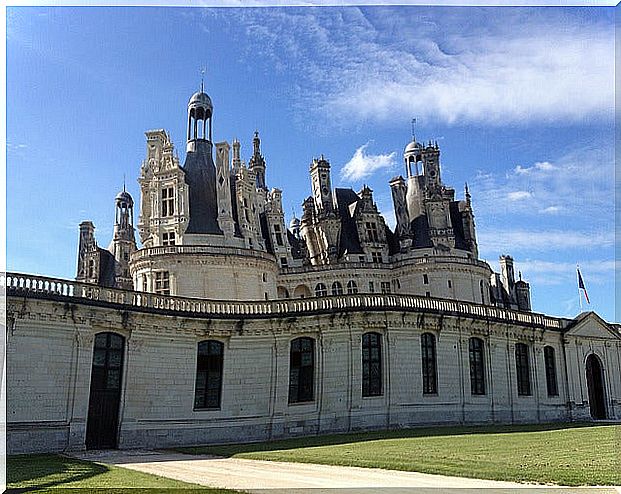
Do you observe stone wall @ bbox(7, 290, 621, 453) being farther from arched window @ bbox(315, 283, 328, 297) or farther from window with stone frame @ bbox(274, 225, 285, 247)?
window with stone frame @ bbox(274, 225, 285, 247)

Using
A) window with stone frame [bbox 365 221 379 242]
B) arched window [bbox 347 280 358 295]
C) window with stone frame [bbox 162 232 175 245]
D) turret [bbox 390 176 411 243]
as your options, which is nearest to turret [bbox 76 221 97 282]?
window with stone frame [bbox 162 232 175 245]

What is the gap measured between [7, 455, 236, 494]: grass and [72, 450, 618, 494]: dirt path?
540 millimetres

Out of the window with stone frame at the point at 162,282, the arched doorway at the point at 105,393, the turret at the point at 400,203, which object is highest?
the turret at the point at 400,203

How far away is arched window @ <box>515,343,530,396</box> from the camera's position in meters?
28.5

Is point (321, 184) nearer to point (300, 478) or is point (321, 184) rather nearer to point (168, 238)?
point (168, 238)

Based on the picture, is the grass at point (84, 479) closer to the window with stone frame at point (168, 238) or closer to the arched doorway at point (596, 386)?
the window with stone frame at point (168, 238)

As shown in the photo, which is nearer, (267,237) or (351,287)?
(351,287)

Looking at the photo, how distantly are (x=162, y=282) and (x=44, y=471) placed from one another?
763 inches

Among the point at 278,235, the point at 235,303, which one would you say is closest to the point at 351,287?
the point at 278,235

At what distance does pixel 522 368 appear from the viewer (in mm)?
28828

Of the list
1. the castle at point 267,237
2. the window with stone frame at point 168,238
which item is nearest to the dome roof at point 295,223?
the castle at point 267,237

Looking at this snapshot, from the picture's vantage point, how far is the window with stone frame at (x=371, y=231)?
151ft

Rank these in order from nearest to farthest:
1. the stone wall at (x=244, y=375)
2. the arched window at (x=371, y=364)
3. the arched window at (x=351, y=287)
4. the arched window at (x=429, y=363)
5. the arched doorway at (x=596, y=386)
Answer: the stone wall at (x=244, y=375) → the arched window at (x=371, y=364) → the arched window at (x=429, y=363) → the arched doorway at (x=596, y=386) → the arched window at (x=351, y=287)

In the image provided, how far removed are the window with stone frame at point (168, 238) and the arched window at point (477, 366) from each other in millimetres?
16826
